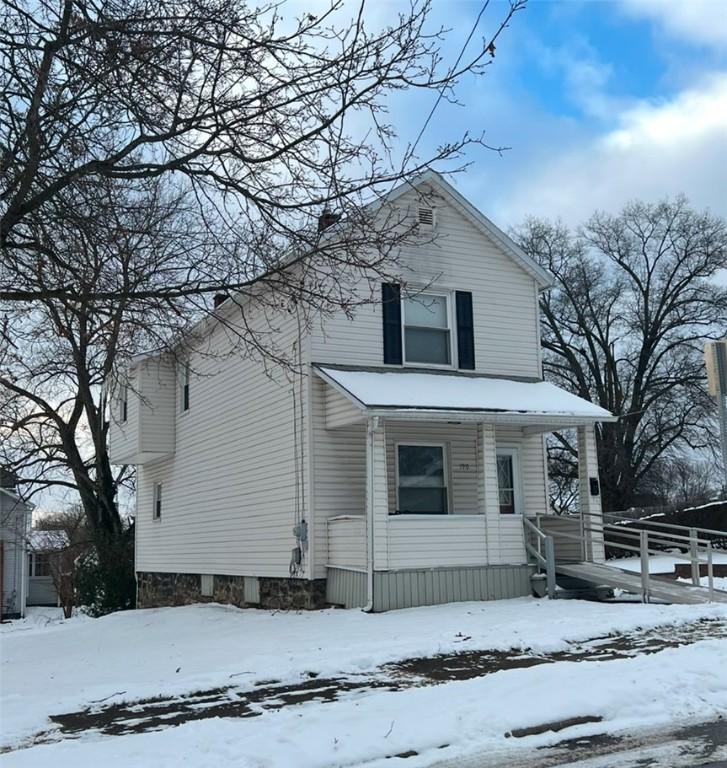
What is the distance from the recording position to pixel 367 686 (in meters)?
7.97

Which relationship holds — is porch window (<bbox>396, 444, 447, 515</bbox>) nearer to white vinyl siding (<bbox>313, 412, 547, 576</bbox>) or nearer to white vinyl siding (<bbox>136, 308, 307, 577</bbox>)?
white vinyl siding (<bbox>313, 412, 547, 576</bbox>)

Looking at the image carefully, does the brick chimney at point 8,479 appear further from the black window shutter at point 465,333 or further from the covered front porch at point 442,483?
the black window shutter at point 465,333

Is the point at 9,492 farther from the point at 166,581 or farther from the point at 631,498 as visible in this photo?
the point at 631,498

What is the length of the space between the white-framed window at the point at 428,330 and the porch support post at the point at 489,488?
7.22 ft

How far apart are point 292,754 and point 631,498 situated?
3499 centimetres

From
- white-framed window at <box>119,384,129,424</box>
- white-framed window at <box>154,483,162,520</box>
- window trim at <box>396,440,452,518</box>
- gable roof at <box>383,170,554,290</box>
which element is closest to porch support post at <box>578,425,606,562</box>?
window trim at <box>396,440,452,518</box>

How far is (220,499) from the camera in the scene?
730 inches

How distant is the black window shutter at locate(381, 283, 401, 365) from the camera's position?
1555 centimetres

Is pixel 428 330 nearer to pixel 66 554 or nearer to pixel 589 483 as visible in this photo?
pixel 589 483

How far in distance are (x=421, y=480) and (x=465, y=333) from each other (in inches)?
116

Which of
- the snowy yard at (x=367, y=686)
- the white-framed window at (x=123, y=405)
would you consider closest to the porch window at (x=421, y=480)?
the snowy yard at (x=367, y=686)

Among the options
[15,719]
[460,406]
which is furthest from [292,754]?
[460,406]

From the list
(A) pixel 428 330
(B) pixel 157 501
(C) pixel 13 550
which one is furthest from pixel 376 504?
(C) pixel 13 550

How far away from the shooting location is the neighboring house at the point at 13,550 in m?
33.9
